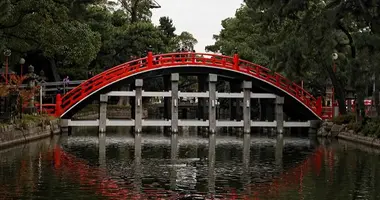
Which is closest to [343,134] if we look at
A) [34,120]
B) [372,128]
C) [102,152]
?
[372,128]

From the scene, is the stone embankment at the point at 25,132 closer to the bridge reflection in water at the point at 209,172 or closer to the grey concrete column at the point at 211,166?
the bridge reflection in water at the point at 209,172

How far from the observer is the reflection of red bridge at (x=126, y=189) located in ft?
48.5

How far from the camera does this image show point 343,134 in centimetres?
3716

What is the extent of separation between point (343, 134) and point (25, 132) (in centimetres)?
2001

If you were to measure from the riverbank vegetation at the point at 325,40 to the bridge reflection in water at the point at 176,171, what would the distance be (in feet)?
13.2

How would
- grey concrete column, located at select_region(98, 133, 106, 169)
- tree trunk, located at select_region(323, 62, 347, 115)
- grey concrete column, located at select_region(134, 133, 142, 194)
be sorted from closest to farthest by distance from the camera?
grey concrete column, located at select_region(134, 133, 142, 194), grey concrete column, located at select_region(98, 133, 106, 169), tree trunk, located at select_region(323, 62, 347, 115)

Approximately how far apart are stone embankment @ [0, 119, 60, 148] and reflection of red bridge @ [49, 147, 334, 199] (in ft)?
11.5

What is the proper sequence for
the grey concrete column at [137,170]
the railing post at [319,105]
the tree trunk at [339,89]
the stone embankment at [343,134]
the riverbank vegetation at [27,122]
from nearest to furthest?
the grey concrete column at [137,170], the riverbank vegetation at [27,122], the stone embankment at [343,134], the tree trunk at [339,89], the railing post at [319,105]

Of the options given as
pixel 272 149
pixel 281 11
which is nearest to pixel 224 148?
pixel 272 149

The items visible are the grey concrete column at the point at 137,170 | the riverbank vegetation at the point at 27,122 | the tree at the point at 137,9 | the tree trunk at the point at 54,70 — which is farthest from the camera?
the tree at the point at 137,9

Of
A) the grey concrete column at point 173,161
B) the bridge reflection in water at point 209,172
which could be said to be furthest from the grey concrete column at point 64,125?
the grey concrete column at point 173,161

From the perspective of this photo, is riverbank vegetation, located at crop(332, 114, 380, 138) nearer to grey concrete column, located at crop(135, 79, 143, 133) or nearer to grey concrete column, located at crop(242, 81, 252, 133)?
grey concrete column, located at crop(242, 81, 252, 133)

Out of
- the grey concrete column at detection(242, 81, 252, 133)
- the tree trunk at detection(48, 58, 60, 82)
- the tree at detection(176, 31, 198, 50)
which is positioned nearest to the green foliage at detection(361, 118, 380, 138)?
the grey concrete column at detection(242, 81, 252, 133)

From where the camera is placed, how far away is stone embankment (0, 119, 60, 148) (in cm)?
2652
